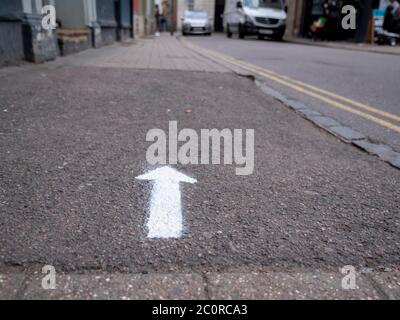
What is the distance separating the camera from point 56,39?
768 centimetres

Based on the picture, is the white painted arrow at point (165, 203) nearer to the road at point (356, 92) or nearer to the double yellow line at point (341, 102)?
the road at point (356, 92)

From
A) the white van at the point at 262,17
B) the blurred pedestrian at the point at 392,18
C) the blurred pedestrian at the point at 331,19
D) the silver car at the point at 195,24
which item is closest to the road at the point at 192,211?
the blurred pedestrian at the point at 392,18

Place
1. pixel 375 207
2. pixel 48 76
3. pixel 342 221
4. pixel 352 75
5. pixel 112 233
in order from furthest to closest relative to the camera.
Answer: pixel 352 75 < pixel 48 76 < pixel 375 207 < pixel 342 221 < pixel 112 233

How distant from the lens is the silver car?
28.4 m

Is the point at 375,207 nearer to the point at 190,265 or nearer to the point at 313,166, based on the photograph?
the point at 313,166

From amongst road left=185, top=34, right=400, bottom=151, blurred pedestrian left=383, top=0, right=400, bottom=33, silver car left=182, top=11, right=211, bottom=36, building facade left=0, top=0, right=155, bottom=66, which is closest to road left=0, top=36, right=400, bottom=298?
road left=185, top=34, right=400, bottom=151

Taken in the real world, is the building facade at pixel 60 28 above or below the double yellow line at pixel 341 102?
above

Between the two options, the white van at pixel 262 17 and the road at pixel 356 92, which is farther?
the white van at pixel 262 17

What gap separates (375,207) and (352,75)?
19.8 feet

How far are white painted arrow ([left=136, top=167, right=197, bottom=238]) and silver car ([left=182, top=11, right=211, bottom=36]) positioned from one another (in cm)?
2780

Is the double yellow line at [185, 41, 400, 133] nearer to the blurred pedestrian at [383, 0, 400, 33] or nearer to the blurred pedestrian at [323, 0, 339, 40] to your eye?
the blurred pedestrian at [383, 0, 400, 33]

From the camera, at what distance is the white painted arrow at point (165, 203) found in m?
1.79

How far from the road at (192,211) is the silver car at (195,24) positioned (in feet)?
86.4
